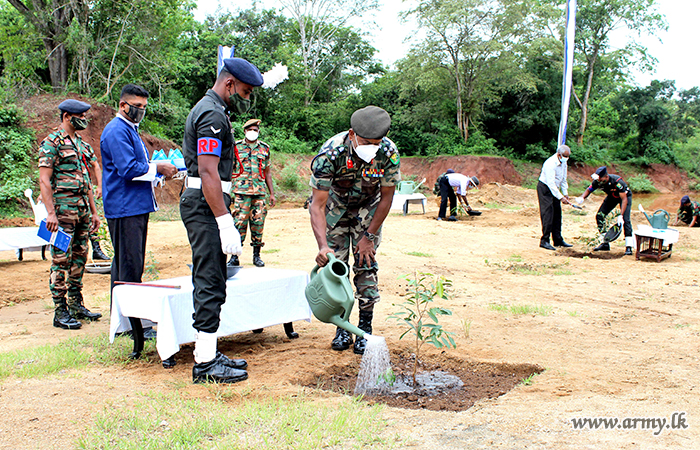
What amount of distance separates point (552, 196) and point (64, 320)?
27.8 ft

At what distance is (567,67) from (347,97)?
20.2 m

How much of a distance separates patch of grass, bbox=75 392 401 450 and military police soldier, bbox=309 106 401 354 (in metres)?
1.07

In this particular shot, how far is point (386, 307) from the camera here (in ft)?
18.3

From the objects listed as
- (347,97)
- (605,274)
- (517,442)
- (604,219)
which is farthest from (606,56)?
(517,442)

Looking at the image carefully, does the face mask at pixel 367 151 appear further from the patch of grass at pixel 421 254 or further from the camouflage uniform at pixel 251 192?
the patch of grass at pixel 421 254

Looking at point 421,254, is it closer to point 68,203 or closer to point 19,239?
point 68,203

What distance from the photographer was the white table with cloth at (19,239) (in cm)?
777

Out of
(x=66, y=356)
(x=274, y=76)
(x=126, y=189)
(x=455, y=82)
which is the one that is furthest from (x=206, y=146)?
(x=455, y=82)

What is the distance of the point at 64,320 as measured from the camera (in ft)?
15.5

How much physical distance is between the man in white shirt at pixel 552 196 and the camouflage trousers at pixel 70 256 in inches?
317

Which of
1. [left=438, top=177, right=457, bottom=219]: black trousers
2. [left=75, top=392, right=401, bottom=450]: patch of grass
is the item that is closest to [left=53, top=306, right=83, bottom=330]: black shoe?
[left=75, top=392, right=401, bottom=450]: patch of grass

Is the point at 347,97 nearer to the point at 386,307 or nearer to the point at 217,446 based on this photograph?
the point at 386,307

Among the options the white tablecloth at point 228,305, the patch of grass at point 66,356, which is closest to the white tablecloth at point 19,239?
the patch of grass at point 66,356

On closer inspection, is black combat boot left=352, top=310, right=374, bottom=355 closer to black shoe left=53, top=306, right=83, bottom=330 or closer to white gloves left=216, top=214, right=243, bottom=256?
white gloves left=216, top=214, right=243, bottom=256
